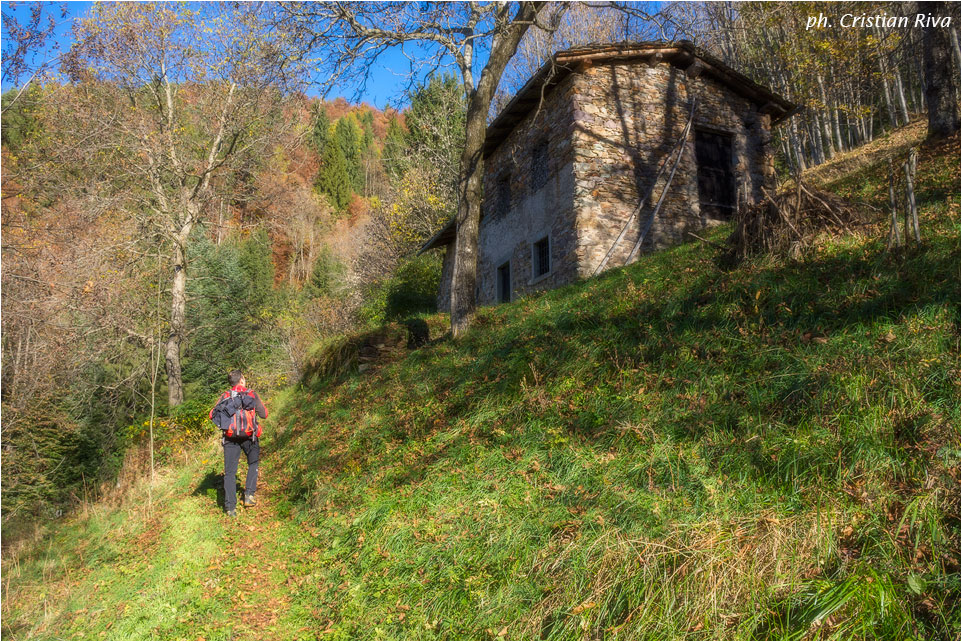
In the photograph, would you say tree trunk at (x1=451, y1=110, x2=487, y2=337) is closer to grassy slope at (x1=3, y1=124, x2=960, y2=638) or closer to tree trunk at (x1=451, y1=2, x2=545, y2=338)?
tree trunk at (x1=451, y1=2, x2=545, y2=338)

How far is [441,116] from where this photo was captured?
87.6 ft

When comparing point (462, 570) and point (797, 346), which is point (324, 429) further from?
point (797, 346)

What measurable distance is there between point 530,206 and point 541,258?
1.48 m

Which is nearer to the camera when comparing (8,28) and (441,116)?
(8,28)

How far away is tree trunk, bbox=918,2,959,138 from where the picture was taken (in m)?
10.2

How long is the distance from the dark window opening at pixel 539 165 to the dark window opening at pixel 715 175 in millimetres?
3727

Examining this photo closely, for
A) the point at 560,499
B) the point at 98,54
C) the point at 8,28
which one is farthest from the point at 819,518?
the point at 98,54

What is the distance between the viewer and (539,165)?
14.4m

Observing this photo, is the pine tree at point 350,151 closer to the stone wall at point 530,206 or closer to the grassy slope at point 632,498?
the stone wall at point 530,206

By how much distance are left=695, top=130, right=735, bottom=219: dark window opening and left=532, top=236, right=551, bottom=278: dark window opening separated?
3863 millimetres

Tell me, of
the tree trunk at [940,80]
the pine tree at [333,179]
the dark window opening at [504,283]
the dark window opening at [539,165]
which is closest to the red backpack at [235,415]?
the dark window opening at [539,165]

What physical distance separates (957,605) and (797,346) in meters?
2.64

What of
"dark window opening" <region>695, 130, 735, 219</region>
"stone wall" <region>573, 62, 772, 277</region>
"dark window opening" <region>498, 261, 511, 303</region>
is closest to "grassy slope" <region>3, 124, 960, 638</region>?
"stone wall" <region>573, 62, 772, 277</region>

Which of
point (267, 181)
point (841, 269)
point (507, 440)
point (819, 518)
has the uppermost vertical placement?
point (267, 181)
